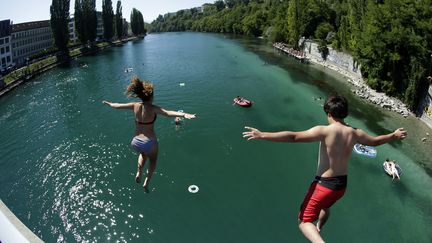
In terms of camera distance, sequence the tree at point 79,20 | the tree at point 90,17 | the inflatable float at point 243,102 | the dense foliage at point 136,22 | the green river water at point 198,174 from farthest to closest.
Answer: the dense foliage at point 136,22, the tree at point 90,17, the tree at point 79,20, the inflatable float at point 243,102, the green river water at point 198,174

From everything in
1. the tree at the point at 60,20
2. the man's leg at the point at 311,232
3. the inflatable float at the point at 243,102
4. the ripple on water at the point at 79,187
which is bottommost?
the ripple on water at the point at 79,187

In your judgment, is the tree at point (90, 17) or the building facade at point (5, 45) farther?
the tree at point (90, 17)

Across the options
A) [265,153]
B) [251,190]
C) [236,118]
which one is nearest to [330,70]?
[236,118]

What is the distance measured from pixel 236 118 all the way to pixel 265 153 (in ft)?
31.7

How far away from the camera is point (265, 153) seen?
33.2m

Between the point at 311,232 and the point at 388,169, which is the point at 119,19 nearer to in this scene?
the point at 388,169

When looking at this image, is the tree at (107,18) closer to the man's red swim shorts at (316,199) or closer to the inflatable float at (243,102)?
the inflatable float at (243,102)

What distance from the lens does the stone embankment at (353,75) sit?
4478 cm

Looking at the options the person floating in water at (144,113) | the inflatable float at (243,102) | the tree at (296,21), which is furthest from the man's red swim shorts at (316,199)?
the tree at (296,21)

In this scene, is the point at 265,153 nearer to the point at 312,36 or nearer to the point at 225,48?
the point at 312,36

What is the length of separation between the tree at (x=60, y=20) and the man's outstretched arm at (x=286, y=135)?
8763cm

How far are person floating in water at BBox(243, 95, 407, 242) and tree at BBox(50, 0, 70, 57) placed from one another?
288 feet

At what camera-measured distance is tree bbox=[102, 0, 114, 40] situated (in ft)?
390

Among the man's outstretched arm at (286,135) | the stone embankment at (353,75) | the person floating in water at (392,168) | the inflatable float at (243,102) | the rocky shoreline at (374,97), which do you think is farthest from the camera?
the inflatable float at (243,102)
